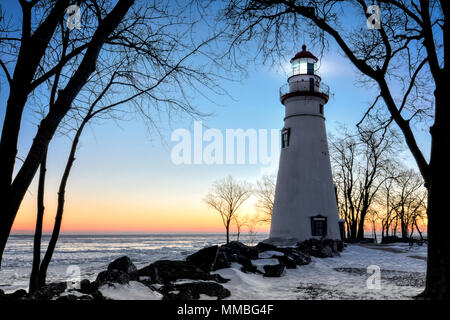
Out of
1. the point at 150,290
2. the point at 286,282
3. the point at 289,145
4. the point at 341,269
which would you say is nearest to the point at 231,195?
the point at 289,145

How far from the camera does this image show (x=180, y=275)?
8.14m

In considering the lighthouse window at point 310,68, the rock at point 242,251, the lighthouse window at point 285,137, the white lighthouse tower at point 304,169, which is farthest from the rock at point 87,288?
the lighthouse window at point 310,68

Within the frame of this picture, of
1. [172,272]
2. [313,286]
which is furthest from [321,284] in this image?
[172,272]

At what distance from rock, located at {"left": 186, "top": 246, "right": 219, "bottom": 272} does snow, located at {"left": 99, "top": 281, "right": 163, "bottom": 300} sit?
11.1 ft

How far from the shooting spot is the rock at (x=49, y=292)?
18.5 feet

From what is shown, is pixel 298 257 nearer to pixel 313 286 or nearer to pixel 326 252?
pixel 326 252

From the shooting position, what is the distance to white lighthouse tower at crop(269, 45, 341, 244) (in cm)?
2194

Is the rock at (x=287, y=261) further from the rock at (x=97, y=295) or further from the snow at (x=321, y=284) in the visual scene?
the rock at (x=97, y=295)

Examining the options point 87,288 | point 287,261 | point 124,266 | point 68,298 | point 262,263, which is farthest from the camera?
point 287,261

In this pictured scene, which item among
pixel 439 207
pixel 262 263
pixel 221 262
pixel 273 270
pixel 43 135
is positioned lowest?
pixel 273 270

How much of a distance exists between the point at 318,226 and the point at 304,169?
385 cm

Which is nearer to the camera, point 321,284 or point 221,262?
point 321,284

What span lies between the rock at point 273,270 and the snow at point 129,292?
4.70 metres
